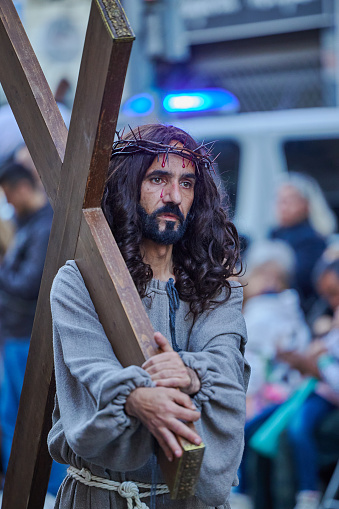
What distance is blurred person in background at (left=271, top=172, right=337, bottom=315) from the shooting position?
193 inches

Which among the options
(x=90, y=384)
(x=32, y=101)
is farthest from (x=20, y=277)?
(x=90, y=384)

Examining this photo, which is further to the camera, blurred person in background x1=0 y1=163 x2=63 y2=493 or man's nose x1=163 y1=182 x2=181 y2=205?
blurred person in background x1=0 y1=163 x2=63 y2=493

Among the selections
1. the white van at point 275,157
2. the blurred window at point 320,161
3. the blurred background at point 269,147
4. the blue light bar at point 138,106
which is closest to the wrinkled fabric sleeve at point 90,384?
the blurred background at point 269,147

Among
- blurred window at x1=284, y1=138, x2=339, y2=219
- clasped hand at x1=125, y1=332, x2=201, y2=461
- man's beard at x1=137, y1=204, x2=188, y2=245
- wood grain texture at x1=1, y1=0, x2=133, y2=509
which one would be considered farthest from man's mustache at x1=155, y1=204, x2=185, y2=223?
blurred window at x1=284, y1=138, x2=339, y2=219

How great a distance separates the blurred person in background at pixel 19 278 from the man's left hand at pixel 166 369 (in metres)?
2.66

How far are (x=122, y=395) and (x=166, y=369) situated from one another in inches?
5.1

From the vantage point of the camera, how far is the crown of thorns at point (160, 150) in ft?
7.14

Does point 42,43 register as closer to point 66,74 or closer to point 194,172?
point 66,74

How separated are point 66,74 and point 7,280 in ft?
11.1

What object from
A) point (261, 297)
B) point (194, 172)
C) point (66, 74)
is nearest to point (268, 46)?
point (66, 74)

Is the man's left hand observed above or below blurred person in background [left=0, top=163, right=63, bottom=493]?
below

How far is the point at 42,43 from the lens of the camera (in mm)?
7285

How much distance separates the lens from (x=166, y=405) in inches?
66.4

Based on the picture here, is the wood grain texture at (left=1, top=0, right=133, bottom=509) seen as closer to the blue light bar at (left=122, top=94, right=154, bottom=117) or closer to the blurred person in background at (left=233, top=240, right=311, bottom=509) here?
the blurred person in background at (left=233, top=240, right=311, bottom=509)
